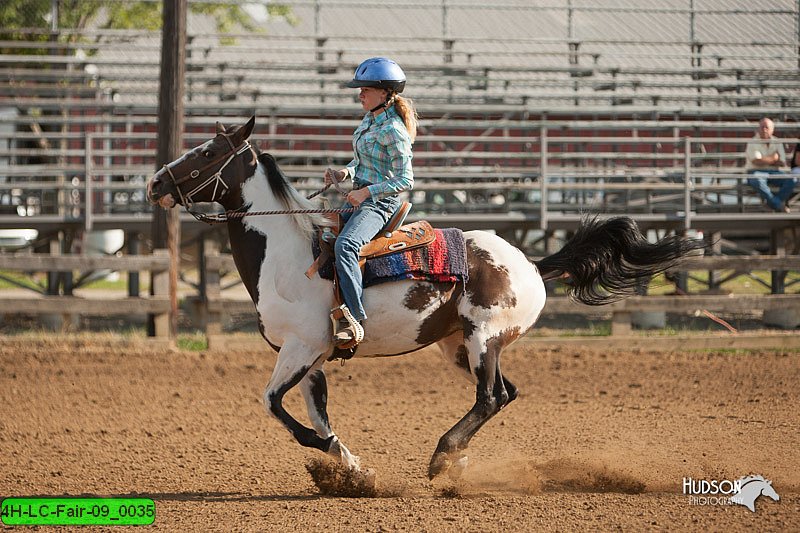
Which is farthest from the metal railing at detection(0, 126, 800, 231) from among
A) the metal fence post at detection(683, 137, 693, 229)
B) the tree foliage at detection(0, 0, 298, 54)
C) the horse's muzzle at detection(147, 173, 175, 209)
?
the horse's muzzle at detection(147, 173, 175, 209)

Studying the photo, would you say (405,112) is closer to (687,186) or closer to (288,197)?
(288,197)

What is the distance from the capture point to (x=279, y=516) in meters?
5.04

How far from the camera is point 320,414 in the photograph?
5863 mm

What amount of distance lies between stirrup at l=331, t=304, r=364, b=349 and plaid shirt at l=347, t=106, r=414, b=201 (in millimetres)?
752

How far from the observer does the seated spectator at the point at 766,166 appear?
555 inches

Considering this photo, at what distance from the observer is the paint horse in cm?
572

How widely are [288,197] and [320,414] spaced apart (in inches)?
55.1

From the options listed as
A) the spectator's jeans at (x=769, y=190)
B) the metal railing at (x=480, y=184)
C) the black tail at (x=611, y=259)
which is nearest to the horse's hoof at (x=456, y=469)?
the black tail at (x=611, y=259)

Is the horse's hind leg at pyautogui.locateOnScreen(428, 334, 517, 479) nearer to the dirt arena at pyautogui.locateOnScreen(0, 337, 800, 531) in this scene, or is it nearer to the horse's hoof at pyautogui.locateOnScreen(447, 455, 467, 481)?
the horse's hoof at pyautogui.locateOnScreen(447, 455, 467, 481)

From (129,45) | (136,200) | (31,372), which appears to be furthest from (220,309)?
(129,45)

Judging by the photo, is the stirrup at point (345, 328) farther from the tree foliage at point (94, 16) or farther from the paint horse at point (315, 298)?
the tree foliage at point (94, 16)

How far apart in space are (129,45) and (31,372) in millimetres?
10783

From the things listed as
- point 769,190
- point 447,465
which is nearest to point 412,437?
point 447,465
